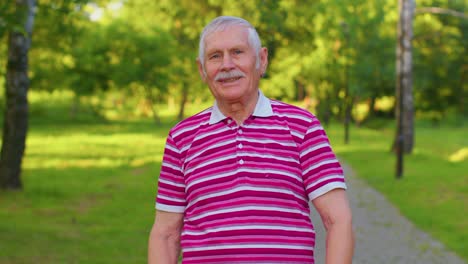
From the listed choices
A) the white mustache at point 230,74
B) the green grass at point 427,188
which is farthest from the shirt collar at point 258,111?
the green grass at point 427,188

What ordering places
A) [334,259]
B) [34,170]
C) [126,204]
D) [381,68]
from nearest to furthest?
[334,259], [126,204], [34,170], [381,68]

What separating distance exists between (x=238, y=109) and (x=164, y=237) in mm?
583

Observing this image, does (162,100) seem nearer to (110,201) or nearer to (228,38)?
(110,201)

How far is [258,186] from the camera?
2.86m

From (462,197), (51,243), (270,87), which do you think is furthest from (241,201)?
(270,87)

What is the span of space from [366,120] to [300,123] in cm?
6665

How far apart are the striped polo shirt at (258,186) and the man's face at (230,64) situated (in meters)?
0.11

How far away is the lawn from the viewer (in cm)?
1123

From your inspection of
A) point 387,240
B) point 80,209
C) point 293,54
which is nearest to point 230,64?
point 387,240

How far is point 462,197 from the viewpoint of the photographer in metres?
17.1

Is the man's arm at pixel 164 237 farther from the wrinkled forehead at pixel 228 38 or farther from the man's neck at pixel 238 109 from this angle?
the wrinkled forehead at pixel 228 38

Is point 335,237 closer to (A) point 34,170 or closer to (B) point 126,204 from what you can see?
(B) point 126,204

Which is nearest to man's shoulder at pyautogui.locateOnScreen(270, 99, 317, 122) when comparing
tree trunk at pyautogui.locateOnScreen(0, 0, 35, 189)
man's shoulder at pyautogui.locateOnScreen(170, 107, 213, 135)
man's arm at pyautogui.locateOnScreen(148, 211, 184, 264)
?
man's shoulder at pyautogui.locateOnScreen(170, 107, 213, 135)

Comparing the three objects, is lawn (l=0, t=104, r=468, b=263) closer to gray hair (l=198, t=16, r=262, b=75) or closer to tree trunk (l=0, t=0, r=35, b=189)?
tree trunk (l=0, t=0, r=35, b=189)
